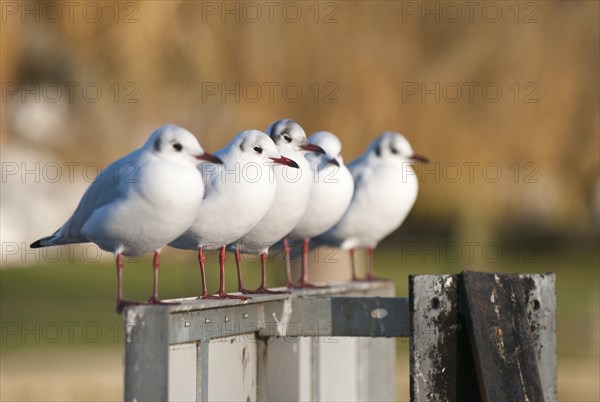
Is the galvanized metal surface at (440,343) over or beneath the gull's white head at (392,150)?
beneath

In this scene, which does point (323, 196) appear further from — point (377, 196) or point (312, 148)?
point (377, 196)

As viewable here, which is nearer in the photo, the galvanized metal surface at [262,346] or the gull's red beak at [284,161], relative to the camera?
the galvanized metal surface at [262,346]

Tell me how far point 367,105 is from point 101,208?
1431 centimetres

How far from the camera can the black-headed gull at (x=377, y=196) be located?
28.5ft

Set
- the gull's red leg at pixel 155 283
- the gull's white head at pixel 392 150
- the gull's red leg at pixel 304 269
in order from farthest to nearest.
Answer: the gull's white head at pixel 392 150, the gull's red leg at pixel 304 269, the gull's red leg at pixel 155 283

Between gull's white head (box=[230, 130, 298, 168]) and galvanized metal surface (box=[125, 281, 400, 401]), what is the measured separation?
1.89 feet

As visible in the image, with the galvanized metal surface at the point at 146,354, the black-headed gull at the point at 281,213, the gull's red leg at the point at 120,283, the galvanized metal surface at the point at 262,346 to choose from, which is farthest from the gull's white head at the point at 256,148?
the galvanized metal surface at the point at 146,354

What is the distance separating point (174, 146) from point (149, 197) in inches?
10.1

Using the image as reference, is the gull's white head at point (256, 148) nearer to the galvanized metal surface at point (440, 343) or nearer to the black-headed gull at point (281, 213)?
the black-headed gull at point (281, 213)

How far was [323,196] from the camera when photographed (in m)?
7.52

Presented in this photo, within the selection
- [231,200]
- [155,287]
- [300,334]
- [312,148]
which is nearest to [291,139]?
[312,148]

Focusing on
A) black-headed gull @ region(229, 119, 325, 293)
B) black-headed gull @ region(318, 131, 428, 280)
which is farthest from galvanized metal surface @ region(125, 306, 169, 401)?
black-headed gull @ region(318, 131, 428, 280)

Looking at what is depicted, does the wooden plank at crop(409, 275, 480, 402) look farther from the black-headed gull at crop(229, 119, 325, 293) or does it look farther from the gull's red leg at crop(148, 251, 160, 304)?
the black-headed gull at crop(229, 119, 325, 293)

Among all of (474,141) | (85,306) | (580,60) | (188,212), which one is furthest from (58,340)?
(188,212)
